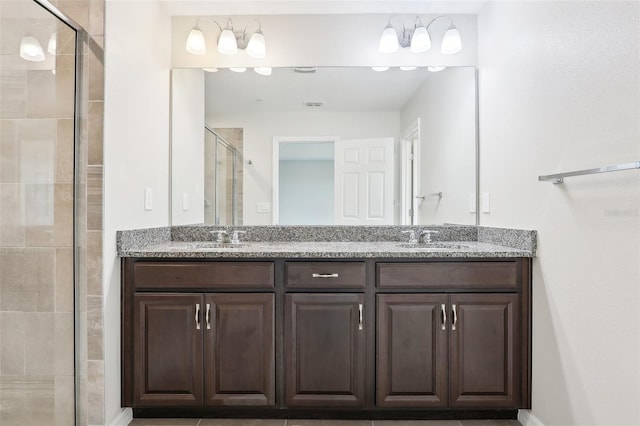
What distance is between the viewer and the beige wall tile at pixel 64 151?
1800 millimetres

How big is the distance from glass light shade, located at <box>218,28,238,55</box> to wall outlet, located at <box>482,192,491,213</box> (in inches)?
70.5

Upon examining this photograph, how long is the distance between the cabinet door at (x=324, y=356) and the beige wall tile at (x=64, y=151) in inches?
46.1

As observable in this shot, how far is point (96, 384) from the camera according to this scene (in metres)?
1.84

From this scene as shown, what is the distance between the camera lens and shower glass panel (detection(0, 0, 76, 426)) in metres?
1.68

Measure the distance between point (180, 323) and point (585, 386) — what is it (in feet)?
5.79

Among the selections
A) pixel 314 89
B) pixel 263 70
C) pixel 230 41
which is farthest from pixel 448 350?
pixel 230 41

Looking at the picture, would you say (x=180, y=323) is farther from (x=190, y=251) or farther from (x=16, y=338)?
(x=16, y=338)

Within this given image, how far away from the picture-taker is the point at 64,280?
183 cm

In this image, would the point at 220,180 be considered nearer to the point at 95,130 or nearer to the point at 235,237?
the point at 235,237

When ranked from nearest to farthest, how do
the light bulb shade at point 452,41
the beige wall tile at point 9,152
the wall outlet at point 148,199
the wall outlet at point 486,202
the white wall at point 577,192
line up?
1. the white wall at point 577,192
2. the beige wall tile at point 9,152
3. the wall outlet at point 148,199
4. the wall outlet at point 486,202
5. the light bulb shade at point 452,41

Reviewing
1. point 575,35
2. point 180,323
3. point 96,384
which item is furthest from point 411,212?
point 96,384

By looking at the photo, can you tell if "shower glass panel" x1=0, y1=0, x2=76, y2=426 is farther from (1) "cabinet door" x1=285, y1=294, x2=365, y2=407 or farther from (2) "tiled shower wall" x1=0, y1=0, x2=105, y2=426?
(1) "cabinet door" x1=285, y1=294, x2=365, y2=407

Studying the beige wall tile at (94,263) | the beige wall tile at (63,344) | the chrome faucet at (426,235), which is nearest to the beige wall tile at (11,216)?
the beige wall tile at (94,263)

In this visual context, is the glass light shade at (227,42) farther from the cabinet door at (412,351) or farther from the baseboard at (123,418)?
the baseboard at (123,418)
